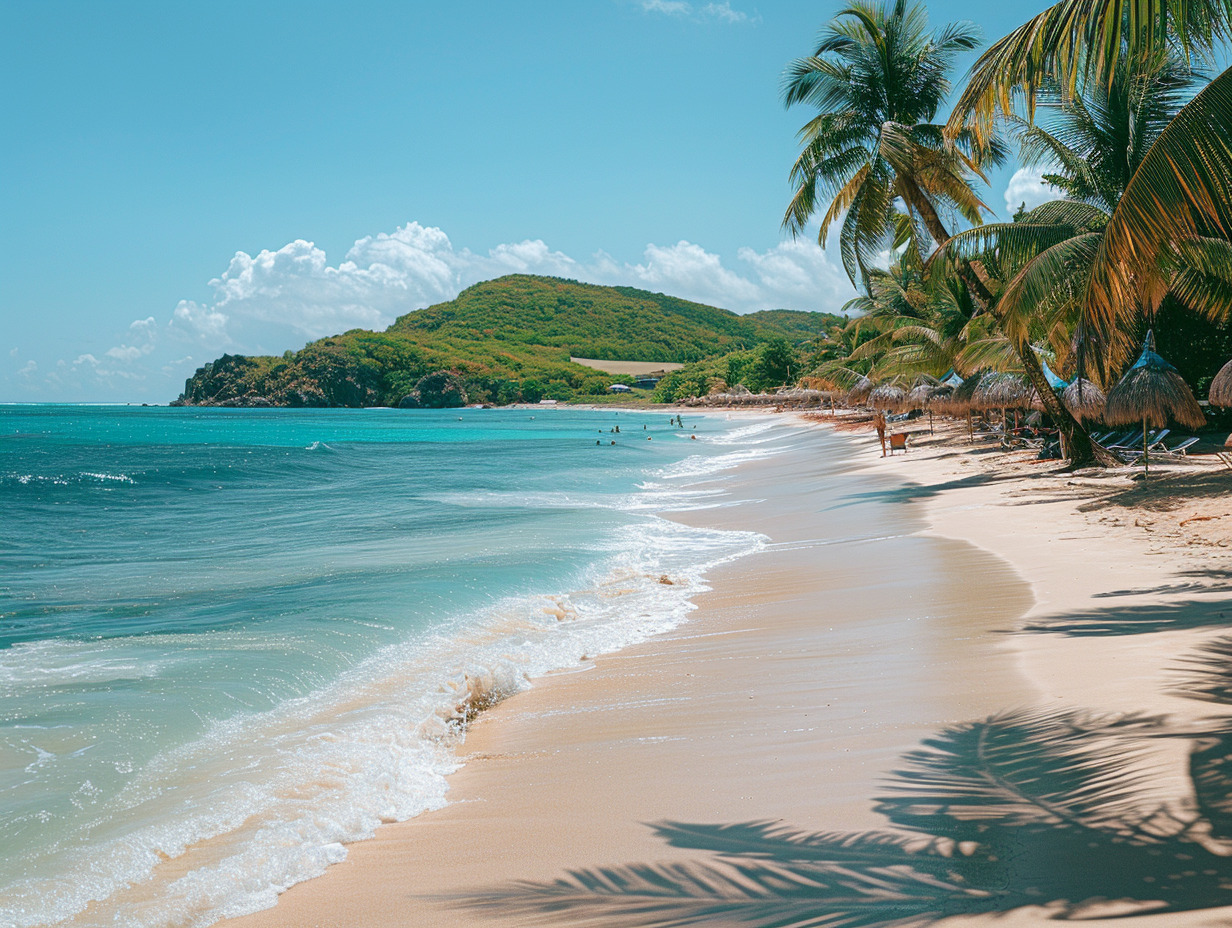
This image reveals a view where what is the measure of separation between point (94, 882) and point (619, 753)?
2254 mm

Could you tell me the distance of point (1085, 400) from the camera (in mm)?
14891

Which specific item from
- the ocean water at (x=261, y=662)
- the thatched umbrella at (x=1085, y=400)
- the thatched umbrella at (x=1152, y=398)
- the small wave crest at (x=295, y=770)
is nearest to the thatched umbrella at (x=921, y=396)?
the thatched umbrella at (x=1085, y=400)

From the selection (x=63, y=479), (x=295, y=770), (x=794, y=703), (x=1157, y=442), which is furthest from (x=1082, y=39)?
(x=63, y=479)

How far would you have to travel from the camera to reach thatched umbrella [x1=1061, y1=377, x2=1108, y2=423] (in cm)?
1467

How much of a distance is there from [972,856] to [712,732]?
67.5 inches

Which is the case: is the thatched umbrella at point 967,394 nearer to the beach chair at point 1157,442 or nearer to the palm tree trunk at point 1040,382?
the beach chair at point 1157,442

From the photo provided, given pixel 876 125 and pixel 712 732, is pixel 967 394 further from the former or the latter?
pixel 712 732

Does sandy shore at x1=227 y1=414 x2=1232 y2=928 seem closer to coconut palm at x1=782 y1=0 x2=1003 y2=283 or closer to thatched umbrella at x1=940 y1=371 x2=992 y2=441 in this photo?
coconut palm at x1=782 y1=0 x2=1003 y2=283

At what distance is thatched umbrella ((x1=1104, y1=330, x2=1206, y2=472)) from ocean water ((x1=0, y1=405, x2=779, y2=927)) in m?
6.10

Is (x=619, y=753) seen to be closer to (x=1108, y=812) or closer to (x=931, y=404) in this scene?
(x=1108, y=812)

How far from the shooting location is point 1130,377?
12.3m

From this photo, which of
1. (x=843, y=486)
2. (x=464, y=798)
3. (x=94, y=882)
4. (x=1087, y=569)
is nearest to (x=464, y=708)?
(x=464, y=798)

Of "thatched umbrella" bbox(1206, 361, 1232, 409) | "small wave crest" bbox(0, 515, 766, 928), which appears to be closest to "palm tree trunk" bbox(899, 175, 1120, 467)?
"thatched umbrella" bbox(1206, 361, 1232, 409)

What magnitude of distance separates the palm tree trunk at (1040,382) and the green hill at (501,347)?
343 ft
